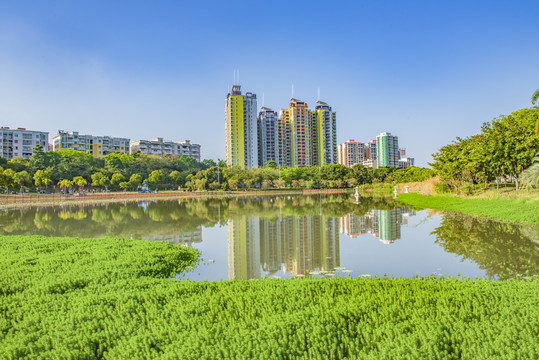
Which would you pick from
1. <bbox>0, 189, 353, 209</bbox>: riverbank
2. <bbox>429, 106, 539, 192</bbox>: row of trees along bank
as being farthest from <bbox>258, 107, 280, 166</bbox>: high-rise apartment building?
<bbox>429, 106, 539, 192</bbox>: row of trees along bank

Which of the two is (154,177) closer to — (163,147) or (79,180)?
(79,180)

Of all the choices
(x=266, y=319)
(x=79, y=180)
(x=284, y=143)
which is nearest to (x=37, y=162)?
(x=79, y=180)

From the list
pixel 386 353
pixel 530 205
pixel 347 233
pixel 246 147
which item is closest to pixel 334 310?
pixel 386 353

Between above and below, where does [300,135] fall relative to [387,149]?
above

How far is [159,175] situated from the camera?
54.9 meters

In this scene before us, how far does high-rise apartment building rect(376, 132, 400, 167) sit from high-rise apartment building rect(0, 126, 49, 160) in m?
93.4

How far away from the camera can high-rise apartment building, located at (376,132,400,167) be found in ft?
381

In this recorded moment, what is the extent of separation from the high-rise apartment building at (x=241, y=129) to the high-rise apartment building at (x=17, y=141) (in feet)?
131

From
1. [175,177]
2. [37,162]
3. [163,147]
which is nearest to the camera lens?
[37,162]

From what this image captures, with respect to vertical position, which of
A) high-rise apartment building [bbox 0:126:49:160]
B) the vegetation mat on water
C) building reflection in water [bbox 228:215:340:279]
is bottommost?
building reflection in water [bbox 228:215:340:279]

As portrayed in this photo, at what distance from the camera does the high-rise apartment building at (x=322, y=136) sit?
92300mm

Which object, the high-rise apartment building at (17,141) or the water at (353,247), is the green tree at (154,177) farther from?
the water at (353,247)

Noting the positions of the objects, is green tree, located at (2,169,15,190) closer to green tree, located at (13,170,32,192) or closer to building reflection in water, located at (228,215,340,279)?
green tree, located at (13,170,32,192)

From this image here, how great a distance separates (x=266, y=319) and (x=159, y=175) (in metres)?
54.1
